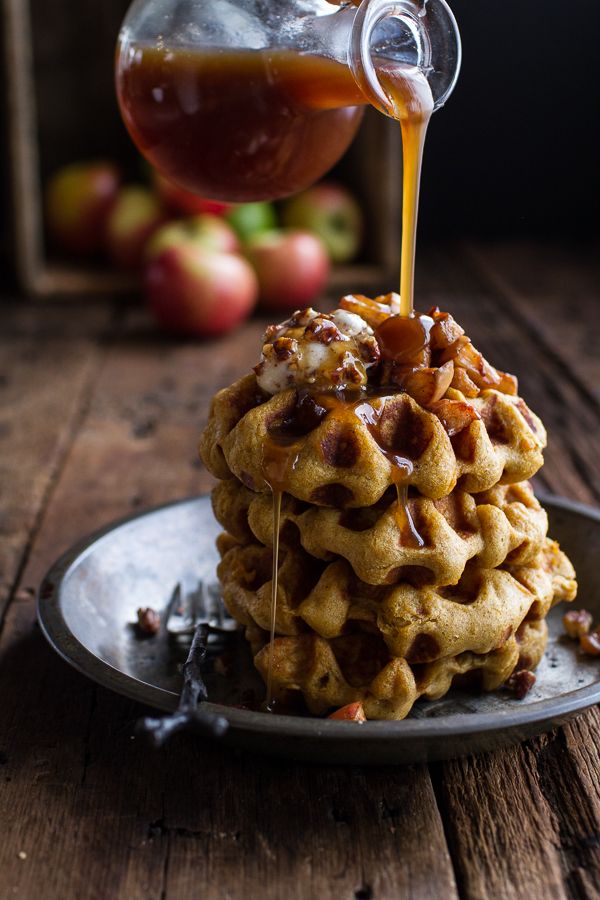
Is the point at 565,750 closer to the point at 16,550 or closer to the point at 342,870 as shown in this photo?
the point at 342,870

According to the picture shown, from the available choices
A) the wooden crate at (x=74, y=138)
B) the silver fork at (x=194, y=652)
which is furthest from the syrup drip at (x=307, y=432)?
the wooden crate at (x=74, y=138)

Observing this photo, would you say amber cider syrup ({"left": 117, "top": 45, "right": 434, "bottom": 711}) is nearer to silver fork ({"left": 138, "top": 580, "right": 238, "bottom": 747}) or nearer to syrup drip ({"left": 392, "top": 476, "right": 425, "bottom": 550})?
syrup drip ({"left": 392, "top": 476, "right": 425, "bottom": 550})

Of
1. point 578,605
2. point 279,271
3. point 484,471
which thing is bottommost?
point 279,271

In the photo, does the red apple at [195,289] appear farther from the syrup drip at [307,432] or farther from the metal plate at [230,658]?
the syrup drip at [307,432]

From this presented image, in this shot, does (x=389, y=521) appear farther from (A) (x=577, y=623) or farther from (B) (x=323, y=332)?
(A) (x=577, y=623)

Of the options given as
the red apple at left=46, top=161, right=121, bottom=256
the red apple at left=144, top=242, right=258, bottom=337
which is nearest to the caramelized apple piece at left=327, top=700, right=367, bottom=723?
the red apple at left=144, top=242, right=258, bottom=337

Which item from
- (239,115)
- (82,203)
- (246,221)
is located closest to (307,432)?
(239,115)

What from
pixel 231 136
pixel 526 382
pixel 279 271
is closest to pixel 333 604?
pixel 231 136

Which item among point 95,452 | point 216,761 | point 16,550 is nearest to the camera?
point 216,761
